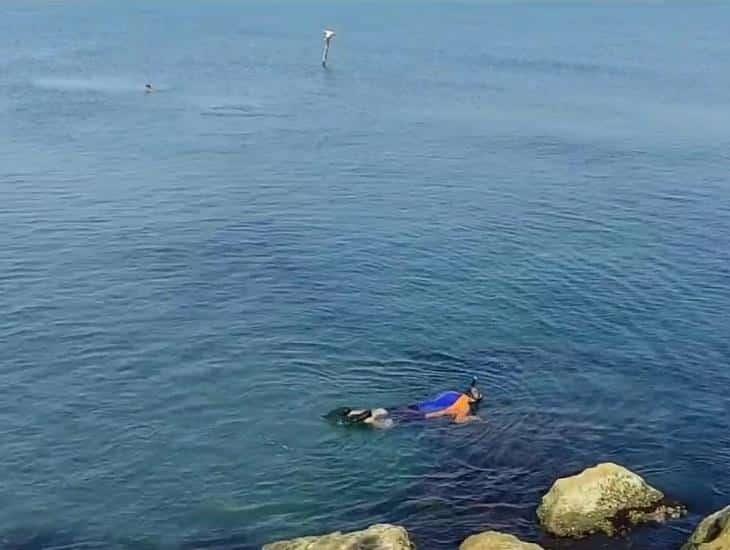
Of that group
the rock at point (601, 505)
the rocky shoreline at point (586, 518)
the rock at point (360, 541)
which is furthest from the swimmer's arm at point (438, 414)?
the rock at point (360, 541)

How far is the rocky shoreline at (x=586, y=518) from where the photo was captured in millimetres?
31250

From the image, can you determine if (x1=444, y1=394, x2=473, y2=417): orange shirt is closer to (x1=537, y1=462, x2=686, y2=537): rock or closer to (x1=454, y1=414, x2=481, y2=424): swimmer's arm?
(x1=454, y1=414, x2=481, y2=424): swimmer's arm

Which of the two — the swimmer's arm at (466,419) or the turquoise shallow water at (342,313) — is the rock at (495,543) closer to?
the turquoise shallow water at (342,313)

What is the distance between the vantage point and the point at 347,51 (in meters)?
174

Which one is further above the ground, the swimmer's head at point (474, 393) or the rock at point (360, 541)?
the swimmer's head at point (474, 393)

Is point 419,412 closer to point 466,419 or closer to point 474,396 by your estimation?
point 466,419

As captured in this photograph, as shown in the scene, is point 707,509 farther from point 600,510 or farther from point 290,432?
point 290,432

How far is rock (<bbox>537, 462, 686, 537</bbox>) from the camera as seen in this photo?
33719mm

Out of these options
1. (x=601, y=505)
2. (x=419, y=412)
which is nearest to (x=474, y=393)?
(x=419, y=412)

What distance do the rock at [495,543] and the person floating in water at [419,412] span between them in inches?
413

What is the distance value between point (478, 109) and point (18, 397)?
262 ft

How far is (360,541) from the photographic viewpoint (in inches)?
1239

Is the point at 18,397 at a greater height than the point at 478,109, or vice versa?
the point at 478,109

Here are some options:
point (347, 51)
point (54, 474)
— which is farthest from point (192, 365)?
point (347, 51)
